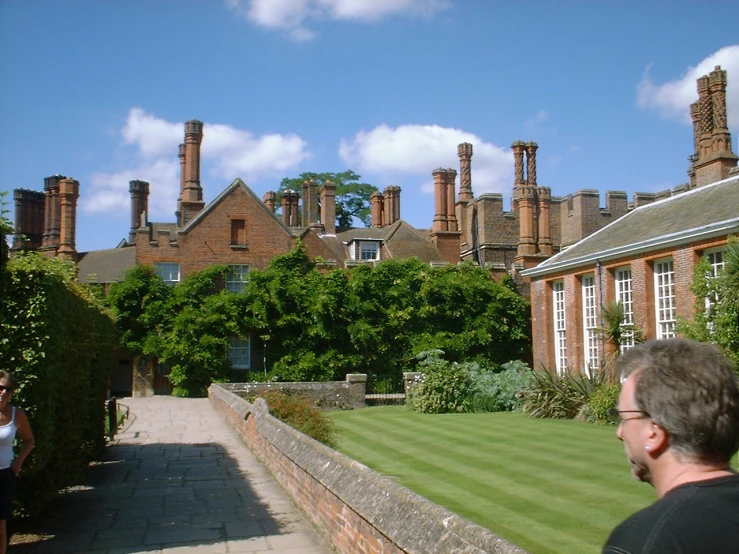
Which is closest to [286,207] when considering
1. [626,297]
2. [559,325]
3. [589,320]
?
[559,325]

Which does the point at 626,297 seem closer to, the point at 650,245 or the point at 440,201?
the point at 650,245

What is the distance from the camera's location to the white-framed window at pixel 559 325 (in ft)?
85.3

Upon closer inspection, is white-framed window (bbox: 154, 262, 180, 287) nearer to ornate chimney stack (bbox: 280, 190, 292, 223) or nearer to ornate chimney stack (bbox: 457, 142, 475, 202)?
ornate chimney stack (bbox: 280, 190, 292, 223)

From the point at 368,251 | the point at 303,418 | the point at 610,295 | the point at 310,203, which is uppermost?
the point at 310,203

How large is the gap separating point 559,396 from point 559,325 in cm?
756

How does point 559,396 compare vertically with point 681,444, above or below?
below

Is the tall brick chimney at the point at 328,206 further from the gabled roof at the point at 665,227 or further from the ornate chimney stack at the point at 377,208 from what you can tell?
the gabled roof at the point at 665,227

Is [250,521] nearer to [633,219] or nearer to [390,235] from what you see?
[633,219]

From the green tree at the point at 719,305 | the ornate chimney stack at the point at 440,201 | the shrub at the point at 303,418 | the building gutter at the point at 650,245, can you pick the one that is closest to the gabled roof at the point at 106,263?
the ornate chimney stack at the point at 440,201

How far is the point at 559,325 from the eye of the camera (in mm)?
26172

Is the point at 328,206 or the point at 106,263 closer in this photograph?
the point at 106,263

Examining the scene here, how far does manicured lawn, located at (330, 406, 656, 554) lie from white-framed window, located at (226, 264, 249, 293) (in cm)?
1515

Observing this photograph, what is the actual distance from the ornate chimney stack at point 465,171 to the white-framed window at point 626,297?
20.6m

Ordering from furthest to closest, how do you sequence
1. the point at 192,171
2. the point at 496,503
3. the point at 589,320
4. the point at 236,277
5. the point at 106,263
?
the point at 106,263 → the point at 192,171 → the point at 236,277 → the point at 589,320 → the point at 496,503
